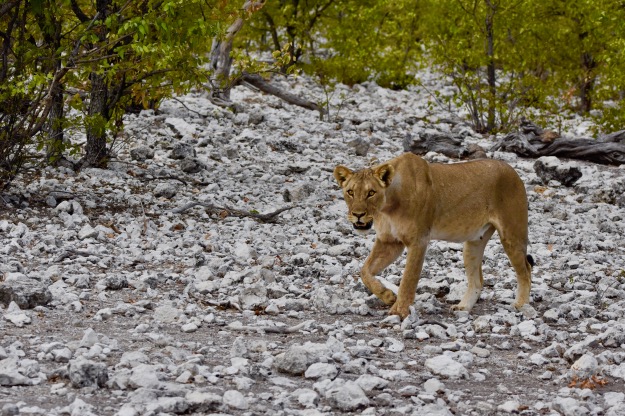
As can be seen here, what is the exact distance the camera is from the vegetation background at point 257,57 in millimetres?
11766

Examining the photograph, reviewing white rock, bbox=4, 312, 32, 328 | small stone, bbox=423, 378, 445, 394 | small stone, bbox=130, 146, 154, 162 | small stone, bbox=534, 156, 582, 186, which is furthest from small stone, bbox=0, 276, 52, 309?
small stone, bbox=534, 156, 582, 186

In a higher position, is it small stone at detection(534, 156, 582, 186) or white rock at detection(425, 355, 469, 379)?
small stone at detection(534, 156, 582, 186)

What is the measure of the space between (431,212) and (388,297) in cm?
90

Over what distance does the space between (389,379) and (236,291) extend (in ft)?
9.66

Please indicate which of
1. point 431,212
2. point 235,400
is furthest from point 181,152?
point 235,400

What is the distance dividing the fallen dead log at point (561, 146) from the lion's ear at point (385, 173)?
10.7 metres

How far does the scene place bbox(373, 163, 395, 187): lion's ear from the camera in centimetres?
853

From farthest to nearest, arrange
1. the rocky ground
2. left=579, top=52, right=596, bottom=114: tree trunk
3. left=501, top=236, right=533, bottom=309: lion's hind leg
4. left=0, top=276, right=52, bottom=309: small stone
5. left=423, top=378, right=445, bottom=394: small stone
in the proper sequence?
left=579, top=52, right=596, bottom=114: tree trunk
left=501, top=236, right=533, bottom=309: lion's hind leg
left=0, top=276, right=52, bottom=309: small stone
left=423, top=378, right=445, bottom=394: small stone
the rocky ground

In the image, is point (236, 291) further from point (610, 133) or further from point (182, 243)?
point (610, 133)

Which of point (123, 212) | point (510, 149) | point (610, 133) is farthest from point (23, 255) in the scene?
point (610, 133)

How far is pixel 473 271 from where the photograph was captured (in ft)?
30.8

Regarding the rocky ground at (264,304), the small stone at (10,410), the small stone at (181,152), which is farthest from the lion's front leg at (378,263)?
the small stone at (181,152)

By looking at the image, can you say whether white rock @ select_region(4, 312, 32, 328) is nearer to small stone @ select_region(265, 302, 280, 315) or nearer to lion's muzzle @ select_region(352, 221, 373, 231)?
small stone @ select_region(265, 302, 280, 315)

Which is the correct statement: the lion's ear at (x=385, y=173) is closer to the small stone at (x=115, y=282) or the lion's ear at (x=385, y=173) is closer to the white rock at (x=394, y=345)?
the white rock at (x=394, y=345)
